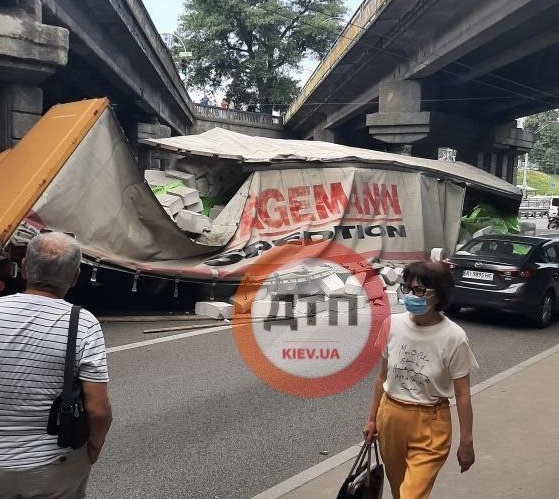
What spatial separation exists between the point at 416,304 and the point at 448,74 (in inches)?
932

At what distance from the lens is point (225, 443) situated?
516 centimetres

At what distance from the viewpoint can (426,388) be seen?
318cm

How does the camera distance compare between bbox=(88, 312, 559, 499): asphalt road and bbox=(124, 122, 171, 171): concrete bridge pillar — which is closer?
bbox=(88, 312, 559, 499): asphalt road

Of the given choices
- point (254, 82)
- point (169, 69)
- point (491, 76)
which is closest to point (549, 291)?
point (491, 76)

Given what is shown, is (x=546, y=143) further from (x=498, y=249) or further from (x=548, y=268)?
(x=548, y=268)

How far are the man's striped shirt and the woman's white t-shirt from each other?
1.52 m

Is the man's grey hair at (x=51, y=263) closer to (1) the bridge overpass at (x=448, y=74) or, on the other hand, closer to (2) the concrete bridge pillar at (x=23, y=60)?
(2) the concrete bridge pillar at (x=23, y=60)

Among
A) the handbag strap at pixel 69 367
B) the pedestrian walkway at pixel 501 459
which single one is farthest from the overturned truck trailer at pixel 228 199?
the handbag strap at pixel 69 367

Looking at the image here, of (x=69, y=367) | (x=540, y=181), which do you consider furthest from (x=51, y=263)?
(x=540, y=181)

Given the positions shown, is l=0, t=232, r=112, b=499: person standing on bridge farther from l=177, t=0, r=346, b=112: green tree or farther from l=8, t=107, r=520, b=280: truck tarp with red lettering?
l=177, t=0, r=346, b=112: green tree

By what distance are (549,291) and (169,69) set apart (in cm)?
2204

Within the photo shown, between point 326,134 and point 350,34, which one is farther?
point 326,134

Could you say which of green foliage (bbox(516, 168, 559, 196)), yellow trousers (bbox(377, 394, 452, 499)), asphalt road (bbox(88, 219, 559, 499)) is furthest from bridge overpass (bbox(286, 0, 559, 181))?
green foliage (bbox(516, 168, 559, 196))

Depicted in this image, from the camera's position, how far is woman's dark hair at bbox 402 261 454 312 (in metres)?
3.16
